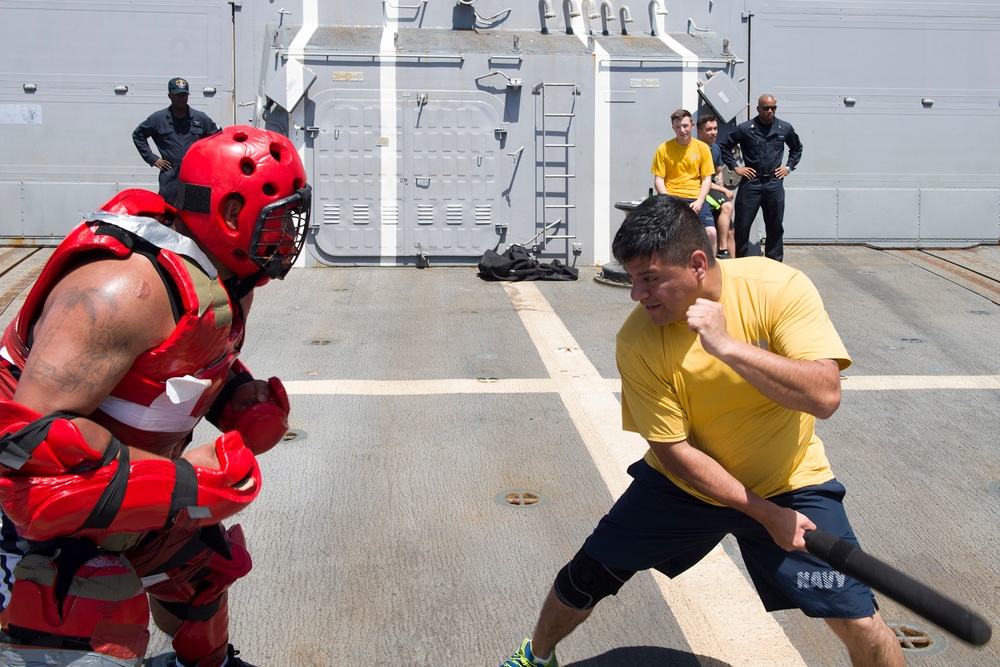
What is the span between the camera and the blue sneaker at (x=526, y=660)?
317 centimetres

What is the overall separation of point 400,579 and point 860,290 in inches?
294

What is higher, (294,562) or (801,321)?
(801,321)

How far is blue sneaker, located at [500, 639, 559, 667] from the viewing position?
3166 millimetres

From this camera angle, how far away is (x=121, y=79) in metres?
11.2

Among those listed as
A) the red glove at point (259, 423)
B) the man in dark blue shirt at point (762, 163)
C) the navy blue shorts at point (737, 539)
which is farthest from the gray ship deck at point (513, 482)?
the man in dark blue shirt at point (762, 163)

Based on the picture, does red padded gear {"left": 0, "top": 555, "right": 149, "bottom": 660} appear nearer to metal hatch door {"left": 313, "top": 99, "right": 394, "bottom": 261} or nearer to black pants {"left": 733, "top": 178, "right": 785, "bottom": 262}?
black pants {"left": 733, "top": 178, "right": 785, "bottom": 262}

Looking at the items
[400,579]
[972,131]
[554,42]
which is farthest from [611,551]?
[972,131]

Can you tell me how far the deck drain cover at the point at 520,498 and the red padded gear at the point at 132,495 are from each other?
2.39 meters

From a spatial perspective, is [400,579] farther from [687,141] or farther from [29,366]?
[687,141]

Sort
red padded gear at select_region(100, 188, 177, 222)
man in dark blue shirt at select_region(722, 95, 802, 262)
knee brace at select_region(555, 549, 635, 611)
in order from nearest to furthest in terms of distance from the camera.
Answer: red padded gear at select_region(100, 188, 177, 222)
knee brace at select_region(555, 549, 635, 611)
man in dark blue shirt at select_region(722, 95, 802, 262)

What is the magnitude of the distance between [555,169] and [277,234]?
901cm

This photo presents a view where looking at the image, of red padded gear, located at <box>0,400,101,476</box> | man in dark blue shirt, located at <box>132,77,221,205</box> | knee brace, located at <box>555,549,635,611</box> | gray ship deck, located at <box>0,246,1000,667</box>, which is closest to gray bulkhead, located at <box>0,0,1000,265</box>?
man in dark blue shirt, located at <box>132,77,221,205</box>

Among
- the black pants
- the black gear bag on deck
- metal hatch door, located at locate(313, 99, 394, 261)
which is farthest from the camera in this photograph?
metal hatch door, located at locate(313, 99, 394, 261)

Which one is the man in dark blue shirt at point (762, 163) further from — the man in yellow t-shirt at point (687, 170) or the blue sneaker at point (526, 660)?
the blue sneaker at point (526, 660)
